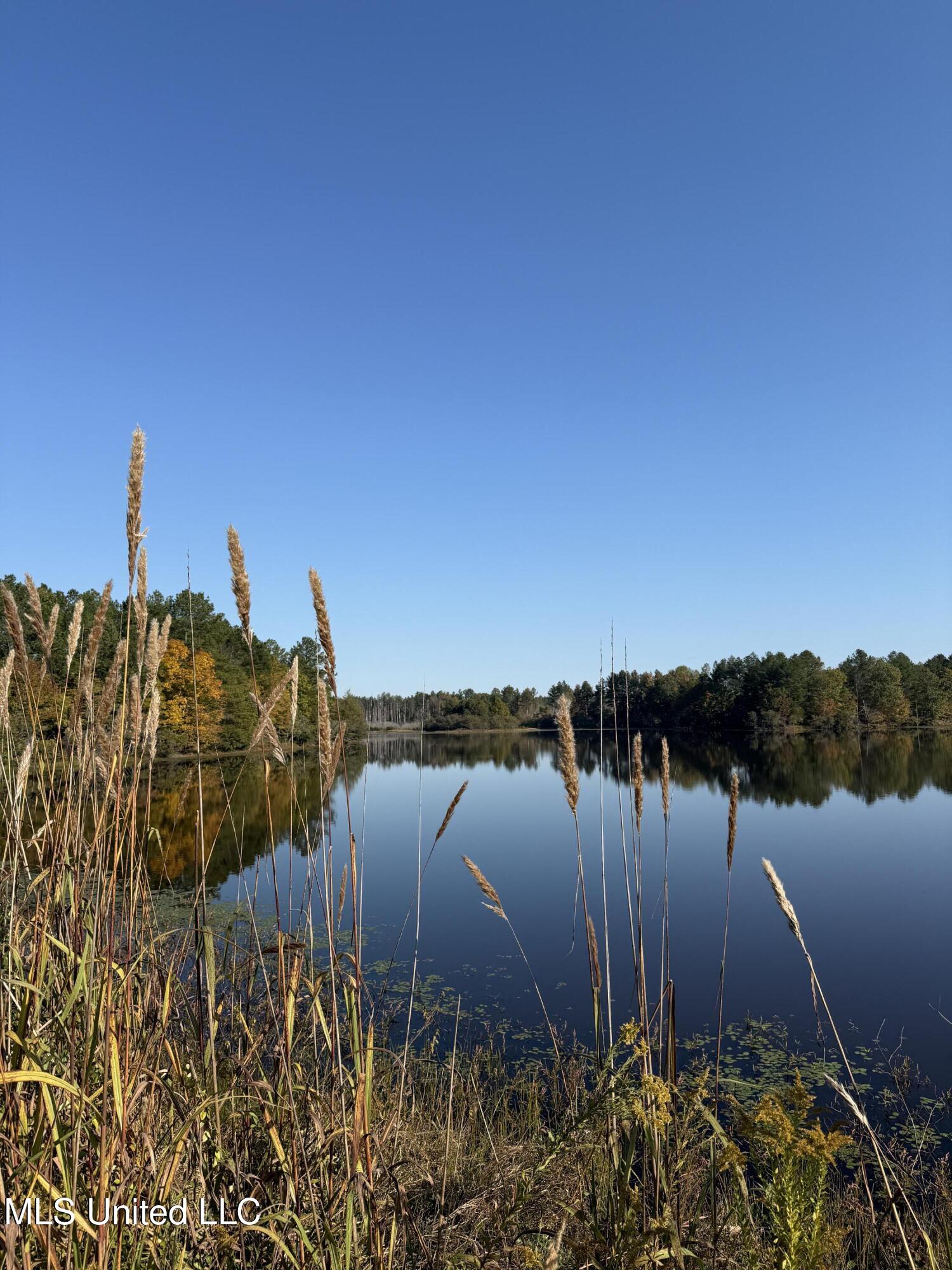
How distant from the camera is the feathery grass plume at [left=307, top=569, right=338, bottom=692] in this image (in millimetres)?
1539

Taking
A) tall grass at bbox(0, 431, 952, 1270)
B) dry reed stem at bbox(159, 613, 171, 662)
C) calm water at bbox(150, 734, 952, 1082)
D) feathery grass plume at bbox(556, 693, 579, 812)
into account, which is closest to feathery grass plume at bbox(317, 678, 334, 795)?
tall grass at bbox(0, 431, 952, 1270)

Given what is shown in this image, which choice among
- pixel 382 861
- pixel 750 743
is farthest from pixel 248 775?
pixel 750 743

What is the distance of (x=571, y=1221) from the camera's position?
2.26 meters

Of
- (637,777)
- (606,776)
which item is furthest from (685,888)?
(606,776)

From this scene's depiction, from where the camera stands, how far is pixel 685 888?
14.0 meters

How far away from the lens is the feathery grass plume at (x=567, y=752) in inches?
73.5

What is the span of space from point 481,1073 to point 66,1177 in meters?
5.63

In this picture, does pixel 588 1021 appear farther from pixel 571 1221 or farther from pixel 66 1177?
pixel 66 1177

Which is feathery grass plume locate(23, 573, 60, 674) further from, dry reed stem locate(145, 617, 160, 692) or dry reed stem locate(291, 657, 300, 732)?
dry reed stem locate(291, 657, 300, 732)

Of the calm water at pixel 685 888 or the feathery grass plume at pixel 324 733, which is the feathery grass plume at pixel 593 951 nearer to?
the calm water at pixel 685 888

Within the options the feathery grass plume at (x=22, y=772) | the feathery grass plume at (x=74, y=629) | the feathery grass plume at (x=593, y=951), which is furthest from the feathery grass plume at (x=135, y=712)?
the feathery grass plume at (x=593, y=951)

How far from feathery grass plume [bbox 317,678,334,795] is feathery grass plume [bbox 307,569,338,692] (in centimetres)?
7

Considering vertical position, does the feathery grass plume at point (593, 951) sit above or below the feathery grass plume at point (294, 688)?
below

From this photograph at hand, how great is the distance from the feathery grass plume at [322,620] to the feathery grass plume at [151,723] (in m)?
0.47
